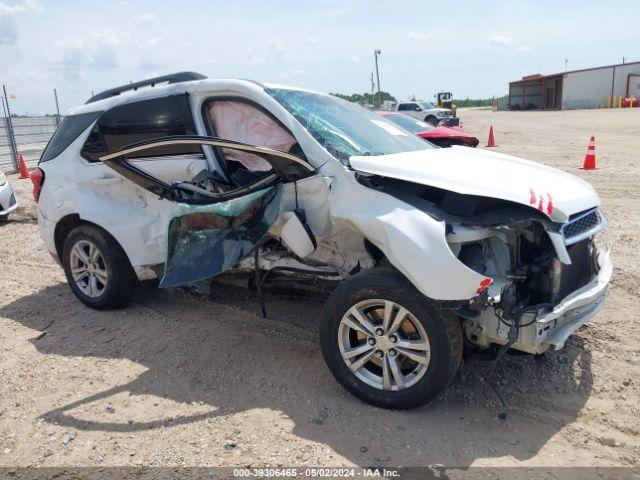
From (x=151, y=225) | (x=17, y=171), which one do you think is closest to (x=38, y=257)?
(x=151, y=225)

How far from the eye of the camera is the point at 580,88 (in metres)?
49.9

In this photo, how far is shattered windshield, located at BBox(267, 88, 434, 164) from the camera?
3773 mm

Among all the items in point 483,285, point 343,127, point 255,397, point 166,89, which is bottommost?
point 255,397

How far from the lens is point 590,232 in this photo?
10.9 feet

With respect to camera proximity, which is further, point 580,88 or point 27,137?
point 580,88

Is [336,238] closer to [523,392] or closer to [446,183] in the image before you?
[446,183]

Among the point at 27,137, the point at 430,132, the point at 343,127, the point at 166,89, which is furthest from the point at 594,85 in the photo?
the point at 166,89

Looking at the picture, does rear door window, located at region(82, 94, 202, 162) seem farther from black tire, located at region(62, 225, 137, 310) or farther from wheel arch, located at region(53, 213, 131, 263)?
black tire, located at region(62, 225, 137, 310)

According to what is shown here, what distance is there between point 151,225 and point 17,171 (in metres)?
14.5

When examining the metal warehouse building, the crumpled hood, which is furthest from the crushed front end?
the metal warehouse building

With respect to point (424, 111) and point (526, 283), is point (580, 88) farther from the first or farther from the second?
point (526, 283)

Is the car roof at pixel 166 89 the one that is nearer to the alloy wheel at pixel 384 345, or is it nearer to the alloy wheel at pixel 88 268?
the alloy wheel at pixel 88 268

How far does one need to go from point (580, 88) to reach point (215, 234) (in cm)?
5424

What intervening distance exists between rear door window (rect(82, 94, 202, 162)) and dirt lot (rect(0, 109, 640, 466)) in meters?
1.48
